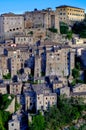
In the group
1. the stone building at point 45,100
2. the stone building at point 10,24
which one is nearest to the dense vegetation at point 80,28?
the stone building at point 10,24

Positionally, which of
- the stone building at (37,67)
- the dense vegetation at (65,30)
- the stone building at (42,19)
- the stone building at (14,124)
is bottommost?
the stone building at (14,124)

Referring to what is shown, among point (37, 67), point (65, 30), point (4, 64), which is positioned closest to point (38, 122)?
A: point (37, 67)

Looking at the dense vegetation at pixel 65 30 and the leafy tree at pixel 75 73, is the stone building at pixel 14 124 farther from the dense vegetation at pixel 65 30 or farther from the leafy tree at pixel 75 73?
the dense vegetation at pixel 65 30

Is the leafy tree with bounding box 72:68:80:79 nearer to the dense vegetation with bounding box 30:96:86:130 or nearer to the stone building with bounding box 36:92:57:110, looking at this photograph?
the dense vegetation with bounding box 30:96:86:130

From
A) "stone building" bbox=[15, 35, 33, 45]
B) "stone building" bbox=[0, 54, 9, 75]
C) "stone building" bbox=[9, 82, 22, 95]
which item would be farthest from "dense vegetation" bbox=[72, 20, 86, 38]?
"stone building" bbox=[9, 82, 22, 95]

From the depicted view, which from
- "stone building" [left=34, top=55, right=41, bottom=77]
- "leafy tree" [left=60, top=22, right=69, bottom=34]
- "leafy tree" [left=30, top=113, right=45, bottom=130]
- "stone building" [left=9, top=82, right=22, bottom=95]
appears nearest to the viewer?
"leafy tree" [left=30, top=113, right=45, bottom=130]
